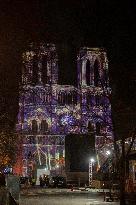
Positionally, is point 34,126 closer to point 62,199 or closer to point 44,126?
point 44,126

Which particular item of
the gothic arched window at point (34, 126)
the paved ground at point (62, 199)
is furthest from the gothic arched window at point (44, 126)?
the paved ground at point (62, 199)

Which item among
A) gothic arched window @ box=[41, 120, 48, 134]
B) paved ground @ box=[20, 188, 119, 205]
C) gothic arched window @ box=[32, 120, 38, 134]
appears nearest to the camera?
paved ground @ box=[20, 188, 119, 205]

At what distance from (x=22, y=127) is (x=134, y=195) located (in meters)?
66.0

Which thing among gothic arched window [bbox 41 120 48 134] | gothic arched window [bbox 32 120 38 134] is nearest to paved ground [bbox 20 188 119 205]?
gothic arched window [bbox 32 120 38 134]

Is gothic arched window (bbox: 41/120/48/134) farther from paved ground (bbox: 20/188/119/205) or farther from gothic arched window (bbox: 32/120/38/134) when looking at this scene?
paved ground (bbox: 20/188/119/205)

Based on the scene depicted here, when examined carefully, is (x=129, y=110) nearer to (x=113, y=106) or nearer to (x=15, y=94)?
(x=113, y=106)

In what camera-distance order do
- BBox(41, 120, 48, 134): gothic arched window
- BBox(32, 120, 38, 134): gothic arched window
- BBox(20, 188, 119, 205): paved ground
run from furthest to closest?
BBox(41, 120, 48, 134): gothic arched window, BBox(32, 120, 38, 134): gothic arched window, BBox(20, 188, 119, 205): paved ground

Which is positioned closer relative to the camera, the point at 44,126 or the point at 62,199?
the point at 62,199

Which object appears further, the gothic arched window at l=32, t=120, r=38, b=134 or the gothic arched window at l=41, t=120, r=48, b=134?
the gothic arched window at l=41, t=120, r=48, b=134

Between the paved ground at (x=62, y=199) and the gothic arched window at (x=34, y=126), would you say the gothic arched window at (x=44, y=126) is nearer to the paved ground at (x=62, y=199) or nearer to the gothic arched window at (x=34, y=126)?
the gothic arched window at (x=34, y=126)

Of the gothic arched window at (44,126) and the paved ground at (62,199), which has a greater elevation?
the gothic arched window at (44,126)

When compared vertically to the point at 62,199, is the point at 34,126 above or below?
above

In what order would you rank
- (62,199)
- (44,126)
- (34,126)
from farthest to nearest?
(44,126) < (34,126) < (62,199)

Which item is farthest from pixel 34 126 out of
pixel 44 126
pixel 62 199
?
pixel 62 199
